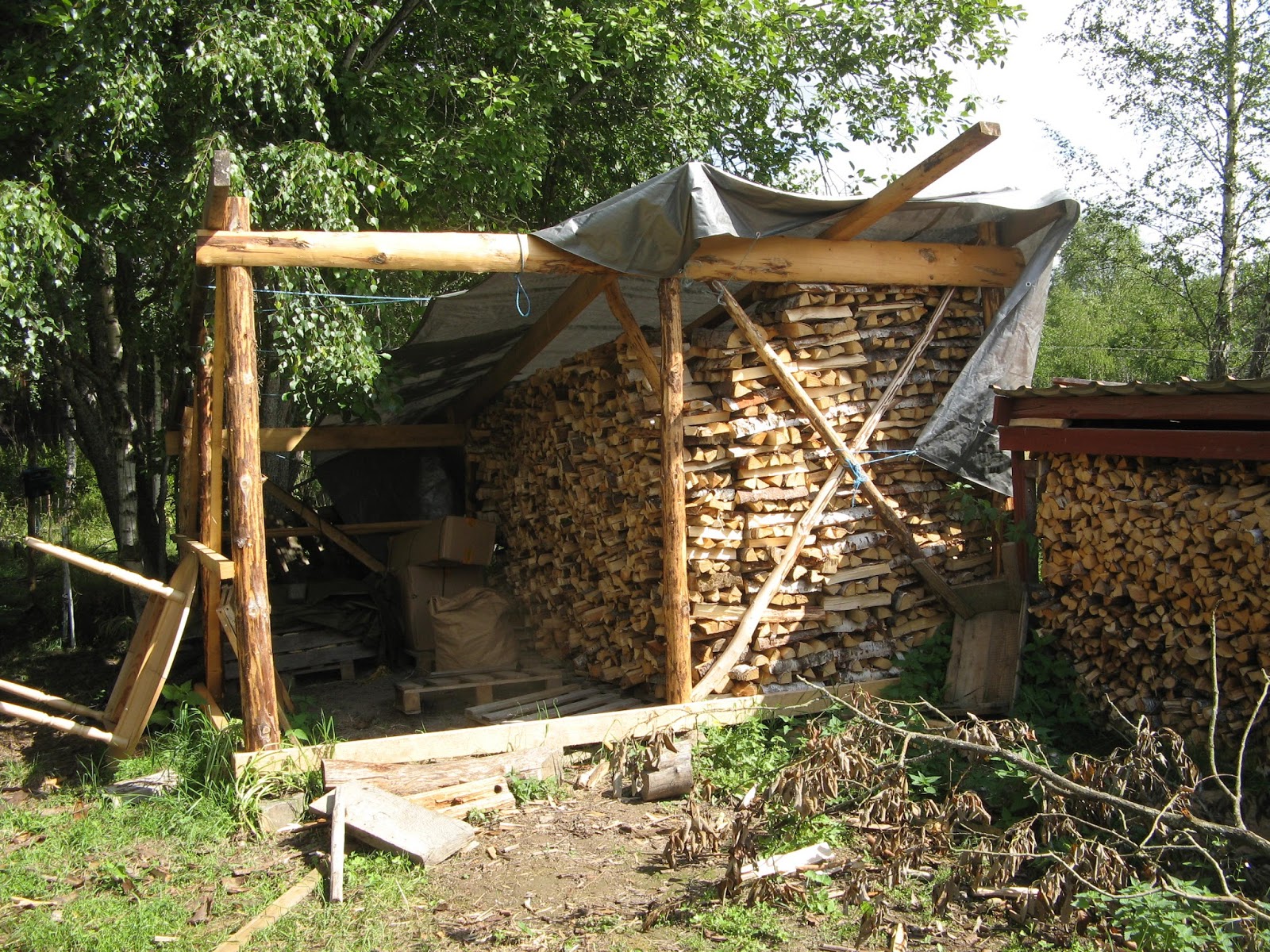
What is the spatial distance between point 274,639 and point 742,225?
4768 millimetres

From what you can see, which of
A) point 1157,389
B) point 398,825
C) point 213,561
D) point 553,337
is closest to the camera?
point 398,825

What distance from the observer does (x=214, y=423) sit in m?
6.05

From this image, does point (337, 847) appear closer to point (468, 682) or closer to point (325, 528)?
point (468, 682)

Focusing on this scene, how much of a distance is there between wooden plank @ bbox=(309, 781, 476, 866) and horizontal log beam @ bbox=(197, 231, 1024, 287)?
2559 millimetres

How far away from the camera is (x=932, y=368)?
265 inches

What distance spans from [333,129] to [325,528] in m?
3.21

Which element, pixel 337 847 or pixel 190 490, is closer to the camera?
pixel 337 847

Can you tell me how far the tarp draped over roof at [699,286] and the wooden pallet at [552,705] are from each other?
251 cm

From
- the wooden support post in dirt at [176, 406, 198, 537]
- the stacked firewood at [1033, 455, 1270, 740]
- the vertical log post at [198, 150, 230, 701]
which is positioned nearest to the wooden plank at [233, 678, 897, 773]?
the vertical log post at [198, 150, 230, 701]

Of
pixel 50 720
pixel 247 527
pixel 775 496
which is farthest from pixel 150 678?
pixel 775 496

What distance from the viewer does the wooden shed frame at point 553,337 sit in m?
5.13

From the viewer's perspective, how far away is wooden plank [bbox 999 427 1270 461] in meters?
4.64

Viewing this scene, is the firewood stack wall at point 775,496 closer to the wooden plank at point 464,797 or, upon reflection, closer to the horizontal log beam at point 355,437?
the wooden plank at point 464,797

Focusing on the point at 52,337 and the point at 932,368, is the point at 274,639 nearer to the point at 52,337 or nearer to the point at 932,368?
the point at 52,337
